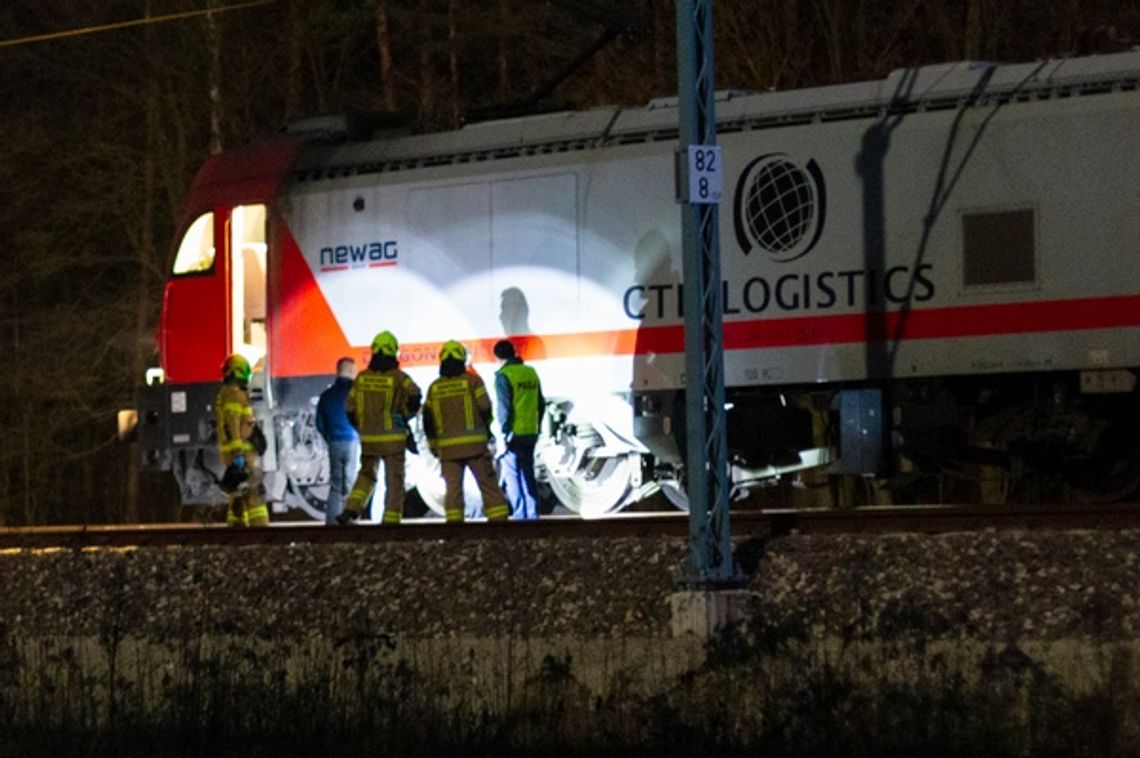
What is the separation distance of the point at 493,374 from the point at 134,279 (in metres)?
17.1

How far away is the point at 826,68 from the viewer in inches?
1110

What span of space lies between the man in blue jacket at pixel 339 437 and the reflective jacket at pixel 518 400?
1.55 meters

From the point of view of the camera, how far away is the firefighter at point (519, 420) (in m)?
18.1

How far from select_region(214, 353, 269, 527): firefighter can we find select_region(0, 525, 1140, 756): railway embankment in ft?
15.7

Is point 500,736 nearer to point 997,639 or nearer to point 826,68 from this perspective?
point 997,639

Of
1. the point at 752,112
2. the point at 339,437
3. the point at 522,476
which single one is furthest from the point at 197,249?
the point at 752,112

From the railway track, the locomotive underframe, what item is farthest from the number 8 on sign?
the locomotive underframe

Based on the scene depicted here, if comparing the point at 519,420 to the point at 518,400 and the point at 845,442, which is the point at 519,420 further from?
the point at 845,442

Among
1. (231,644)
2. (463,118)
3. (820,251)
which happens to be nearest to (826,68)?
(463,118)

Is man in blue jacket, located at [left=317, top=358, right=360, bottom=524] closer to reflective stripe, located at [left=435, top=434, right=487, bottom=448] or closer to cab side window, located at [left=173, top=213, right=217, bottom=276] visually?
reflective stripe, located at [left=435, top=434, right=487, bottom=448]

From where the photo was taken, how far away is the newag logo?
19891 millimetres

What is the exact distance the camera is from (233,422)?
1922cm

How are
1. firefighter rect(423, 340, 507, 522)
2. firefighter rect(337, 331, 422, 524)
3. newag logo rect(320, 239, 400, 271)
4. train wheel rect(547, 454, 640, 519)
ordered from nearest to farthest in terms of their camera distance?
firefighter rect(423, 340, 507, 522) → firefighter rect(337, 331, 422, 524) → train wheel rect(547, 454, 640, 519) → newag logo rect(320, 239, 400, 271)

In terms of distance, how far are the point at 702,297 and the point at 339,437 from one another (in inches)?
281
